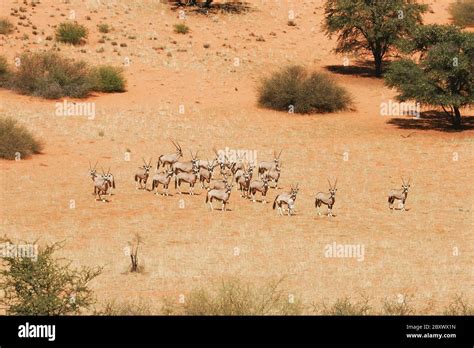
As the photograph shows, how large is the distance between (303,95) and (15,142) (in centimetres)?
1514

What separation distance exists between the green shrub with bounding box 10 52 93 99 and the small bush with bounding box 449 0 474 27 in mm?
32450

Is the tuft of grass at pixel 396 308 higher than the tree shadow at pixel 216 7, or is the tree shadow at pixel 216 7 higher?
the tree shadow at pixel 216 7

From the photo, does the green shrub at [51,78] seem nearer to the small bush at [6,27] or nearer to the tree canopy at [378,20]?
the small bush at [6,27]

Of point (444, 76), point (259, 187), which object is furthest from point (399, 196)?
point (444, 76)

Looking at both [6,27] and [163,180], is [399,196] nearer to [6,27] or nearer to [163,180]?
[163,180]

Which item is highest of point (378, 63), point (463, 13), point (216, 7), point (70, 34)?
point (216, 7)

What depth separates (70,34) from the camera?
5244 centimetres

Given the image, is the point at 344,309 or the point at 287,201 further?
the point at 287,201

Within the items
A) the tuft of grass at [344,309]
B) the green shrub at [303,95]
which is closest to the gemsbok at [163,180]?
the tuft of grass at [344,309]

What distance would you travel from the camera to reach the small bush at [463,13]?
64.7 metres

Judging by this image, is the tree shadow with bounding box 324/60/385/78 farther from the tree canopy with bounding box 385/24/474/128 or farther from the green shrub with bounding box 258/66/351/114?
the tree canopy with bounding box 385/24/474/128

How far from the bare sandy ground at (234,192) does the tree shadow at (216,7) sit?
417 inches

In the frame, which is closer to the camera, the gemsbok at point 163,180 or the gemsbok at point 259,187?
the gemsbok at point 259,187
